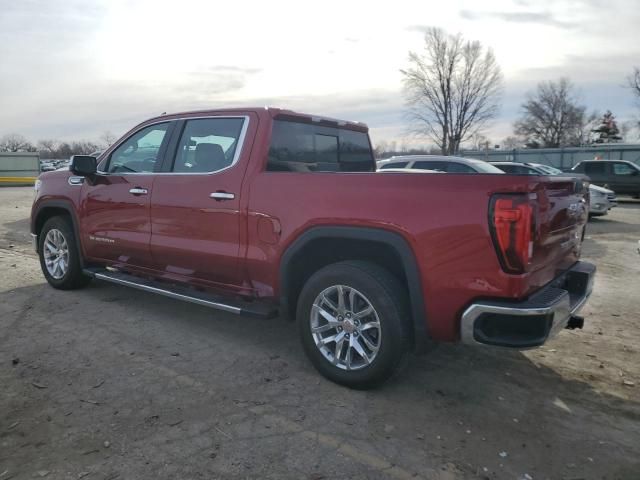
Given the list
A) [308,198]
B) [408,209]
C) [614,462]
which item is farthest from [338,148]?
[614,462]

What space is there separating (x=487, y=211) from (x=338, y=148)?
2.30 meters

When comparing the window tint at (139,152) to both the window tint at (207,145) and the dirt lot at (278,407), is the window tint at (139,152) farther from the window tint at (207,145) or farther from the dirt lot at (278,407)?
the dirt lot at (278,407)

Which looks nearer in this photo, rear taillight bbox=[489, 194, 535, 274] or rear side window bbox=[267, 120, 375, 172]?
rear taillight bbox=[489, 194, 535, 274]

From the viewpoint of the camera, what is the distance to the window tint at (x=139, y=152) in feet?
15.9

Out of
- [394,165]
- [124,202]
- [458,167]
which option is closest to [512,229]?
[124,202]

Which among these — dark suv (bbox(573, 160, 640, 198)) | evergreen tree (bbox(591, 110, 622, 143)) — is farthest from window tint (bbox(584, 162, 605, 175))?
evergreen tree (bbox(591, 110, 622, 143))

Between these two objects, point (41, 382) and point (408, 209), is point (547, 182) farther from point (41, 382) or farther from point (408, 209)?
point (41, 382)

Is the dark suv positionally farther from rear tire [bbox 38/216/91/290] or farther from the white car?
rear tire [bbox 38/216/91/290]

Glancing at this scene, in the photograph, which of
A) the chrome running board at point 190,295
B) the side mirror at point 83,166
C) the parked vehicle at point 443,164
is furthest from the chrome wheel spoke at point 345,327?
the parked vehicle at point 443,164

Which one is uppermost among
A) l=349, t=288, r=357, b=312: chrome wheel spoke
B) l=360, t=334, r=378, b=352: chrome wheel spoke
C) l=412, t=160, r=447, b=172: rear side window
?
l=412, t=160, r=447, b=172: rear side window

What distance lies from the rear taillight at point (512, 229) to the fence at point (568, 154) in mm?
32180

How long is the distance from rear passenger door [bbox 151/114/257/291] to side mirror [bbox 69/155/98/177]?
1.11 metres

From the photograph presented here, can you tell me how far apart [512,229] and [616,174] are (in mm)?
20862

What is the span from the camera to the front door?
15.8ft
